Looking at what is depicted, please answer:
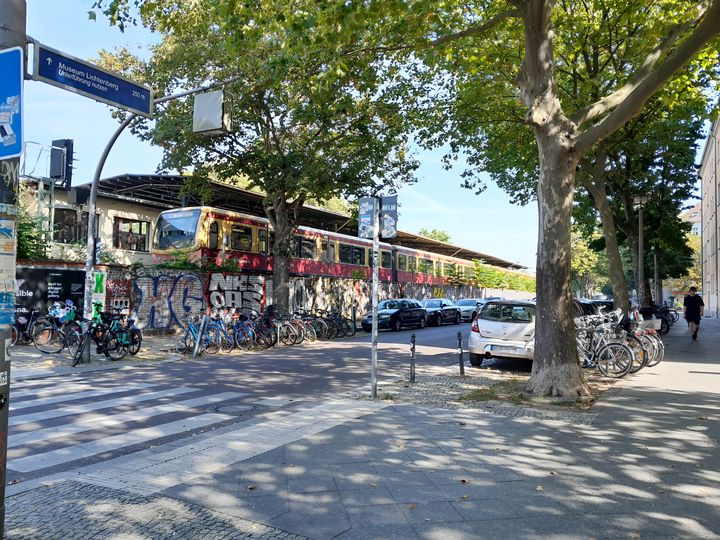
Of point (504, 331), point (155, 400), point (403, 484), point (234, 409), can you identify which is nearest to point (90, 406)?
point (155, 400)

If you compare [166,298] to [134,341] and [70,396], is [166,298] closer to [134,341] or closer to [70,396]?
[134,341]

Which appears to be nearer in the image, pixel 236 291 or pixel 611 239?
pixel 611 239

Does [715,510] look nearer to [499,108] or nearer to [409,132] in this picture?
[499,108]

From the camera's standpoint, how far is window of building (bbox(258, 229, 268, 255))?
919 inches

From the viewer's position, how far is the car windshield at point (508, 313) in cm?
1212

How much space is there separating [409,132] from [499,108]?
178 inches

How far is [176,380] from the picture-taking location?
412 inches

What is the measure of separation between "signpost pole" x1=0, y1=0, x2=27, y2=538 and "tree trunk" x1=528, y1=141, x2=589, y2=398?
7.15 m

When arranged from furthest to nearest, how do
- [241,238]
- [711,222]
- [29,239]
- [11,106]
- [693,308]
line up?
1. [711,222]
2. [241,238]
3. [693,308]
4. [29,239]
5. [11,106]

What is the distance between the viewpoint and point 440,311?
1192 inches

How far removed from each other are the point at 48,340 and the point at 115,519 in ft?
39.1

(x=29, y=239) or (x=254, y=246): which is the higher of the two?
(x=254, y=246)

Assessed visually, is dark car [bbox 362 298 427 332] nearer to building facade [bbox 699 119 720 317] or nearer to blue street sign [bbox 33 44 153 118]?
blue street sign [bbox 33 44 153 118]

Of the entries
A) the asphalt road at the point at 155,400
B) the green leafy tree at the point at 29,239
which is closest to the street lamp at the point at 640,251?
the asphalt road at the point at 155,400
